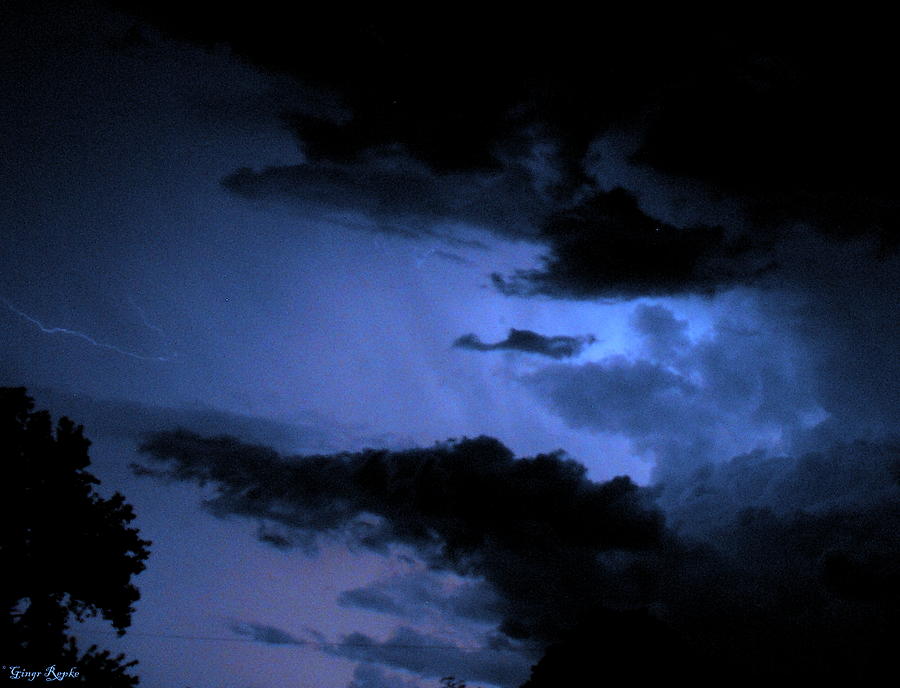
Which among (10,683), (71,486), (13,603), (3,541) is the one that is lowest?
(10,683)

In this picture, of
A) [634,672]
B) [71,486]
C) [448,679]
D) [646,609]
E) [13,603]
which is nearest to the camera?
[13,603]

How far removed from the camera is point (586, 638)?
120ft

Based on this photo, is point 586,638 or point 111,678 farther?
point 586,638

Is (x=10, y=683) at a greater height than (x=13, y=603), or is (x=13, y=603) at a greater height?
(x=13, y=603)

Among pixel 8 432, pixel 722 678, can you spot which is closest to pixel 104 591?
pixel 8 432

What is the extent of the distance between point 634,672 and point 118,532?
27577 mm

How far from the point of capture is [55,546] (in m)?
18.1

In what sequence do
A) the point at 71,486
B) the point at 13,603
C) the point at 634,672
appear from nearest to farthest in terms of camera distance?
the point at 13,603, the point at 71,486, the point at 634,672

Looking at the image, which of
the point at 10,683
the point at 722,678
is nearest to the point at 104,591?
the point at 10,683

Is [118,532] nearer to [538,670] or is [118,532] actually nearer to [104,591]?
[104,591]

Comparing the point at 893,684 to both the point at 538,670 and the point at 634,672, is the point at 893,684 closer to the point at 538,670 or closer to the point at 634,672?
the point at 634,672

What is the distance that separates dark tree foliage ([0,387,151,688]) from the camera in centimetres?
1666

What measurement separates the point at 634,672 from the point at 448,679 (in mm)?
13825

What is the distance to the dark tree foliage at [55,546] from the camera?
656 inches
